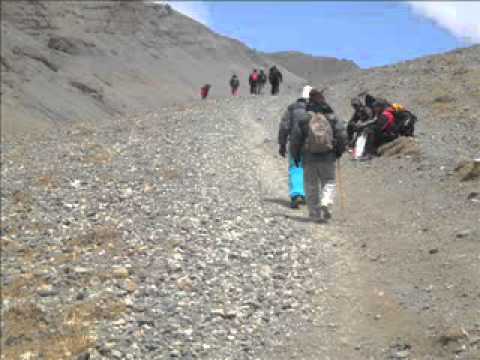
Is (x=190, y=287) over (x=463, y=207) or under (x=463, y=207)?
under

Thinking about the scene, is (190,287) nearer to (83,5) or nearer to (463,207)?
(463,207)

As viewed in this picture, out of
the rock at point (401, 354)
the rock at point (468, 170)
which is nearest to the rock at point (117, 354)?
the rock at point (401, 354)

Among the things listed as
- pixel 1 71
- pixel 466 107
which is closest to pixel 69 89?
pixel 1 71

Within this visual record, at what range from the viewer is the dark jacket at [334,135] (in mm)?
11852

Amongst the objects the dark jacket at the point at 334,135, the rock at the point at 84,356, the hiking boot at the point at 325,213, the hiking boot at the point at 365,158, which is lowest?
the rock at the point at 84,356

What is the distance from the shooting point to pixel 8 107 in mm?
46031

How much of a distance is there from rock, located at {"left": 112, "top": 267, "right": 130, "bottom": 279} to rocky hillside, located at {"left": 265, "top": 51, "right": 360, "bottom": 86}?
13302cm

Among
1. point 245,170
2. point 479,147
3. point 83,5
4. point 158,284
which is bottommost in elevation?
point 158,284

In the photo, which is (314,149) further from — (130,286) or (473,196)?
(130,286)

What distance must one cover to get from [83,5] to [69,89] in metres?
27.2

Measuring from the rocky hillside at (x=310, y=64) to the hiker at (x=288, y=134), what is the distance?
5140 inches

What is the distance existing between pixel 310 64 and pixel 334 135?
14266 centimetres

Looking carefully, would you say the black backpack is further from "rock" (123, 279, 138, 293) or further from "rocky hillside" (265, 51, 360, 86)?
"rocky hillside" (265, 51, 360, 86)

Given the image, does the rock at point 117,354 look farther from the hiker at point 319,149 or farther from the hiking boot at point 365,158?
the hiking boot at point 365,158
